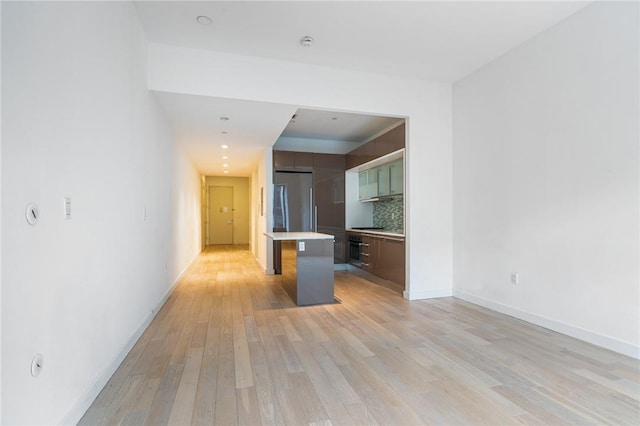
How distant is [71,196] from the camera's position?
1.64 m

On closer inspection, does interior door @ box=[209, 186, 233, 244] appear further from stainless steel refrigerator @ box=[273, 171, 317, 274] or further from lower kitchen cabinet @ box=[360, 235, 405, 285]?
lower kitchen cabinet @ box=[360, 235, 405, 285]

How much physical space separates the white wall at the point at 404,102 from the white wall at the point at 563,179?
1.23ft

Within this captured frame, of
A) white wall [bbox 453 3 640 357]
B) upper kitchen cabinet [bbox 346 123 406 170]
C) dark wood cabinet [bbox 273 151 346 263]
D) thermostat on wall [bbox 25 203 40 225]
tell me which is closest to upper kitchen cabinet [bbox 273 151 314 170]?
dark wood cabinet [bbox 273 151 346 263]

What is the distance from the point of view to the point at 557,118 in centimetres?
295

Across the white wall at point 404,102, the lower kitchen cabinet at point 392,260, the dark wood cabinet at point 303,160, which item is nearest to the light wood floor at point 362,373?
the white wall at point 404,102

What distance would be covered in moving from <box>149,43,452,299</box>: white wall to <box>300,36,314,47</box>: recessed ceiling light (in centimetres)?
42

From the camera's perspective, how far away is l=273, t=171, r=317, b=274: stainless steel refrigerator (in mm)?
6008

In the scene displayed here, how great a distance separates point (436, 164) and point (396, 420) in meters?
3.36

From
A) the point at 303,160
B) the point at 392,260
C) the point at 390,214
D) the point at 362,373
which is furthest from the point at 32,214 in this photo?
the point at 390,214

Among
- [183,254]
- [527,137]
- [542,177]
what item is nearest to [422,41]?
[527,137]

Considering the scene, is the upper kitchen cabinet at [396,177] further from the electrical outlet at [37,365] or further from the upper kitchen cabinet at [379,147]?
the electrical outlet at [37,365]

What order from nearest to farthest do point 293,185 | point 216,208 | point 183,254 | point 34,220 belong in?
1. point 34,220
2. point 183,254
3. point 293,185
4. point 216,208

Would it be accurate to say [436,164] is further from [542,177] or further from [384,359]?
[384,359]

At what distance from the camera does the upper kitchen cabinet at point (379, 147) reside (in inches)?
178
